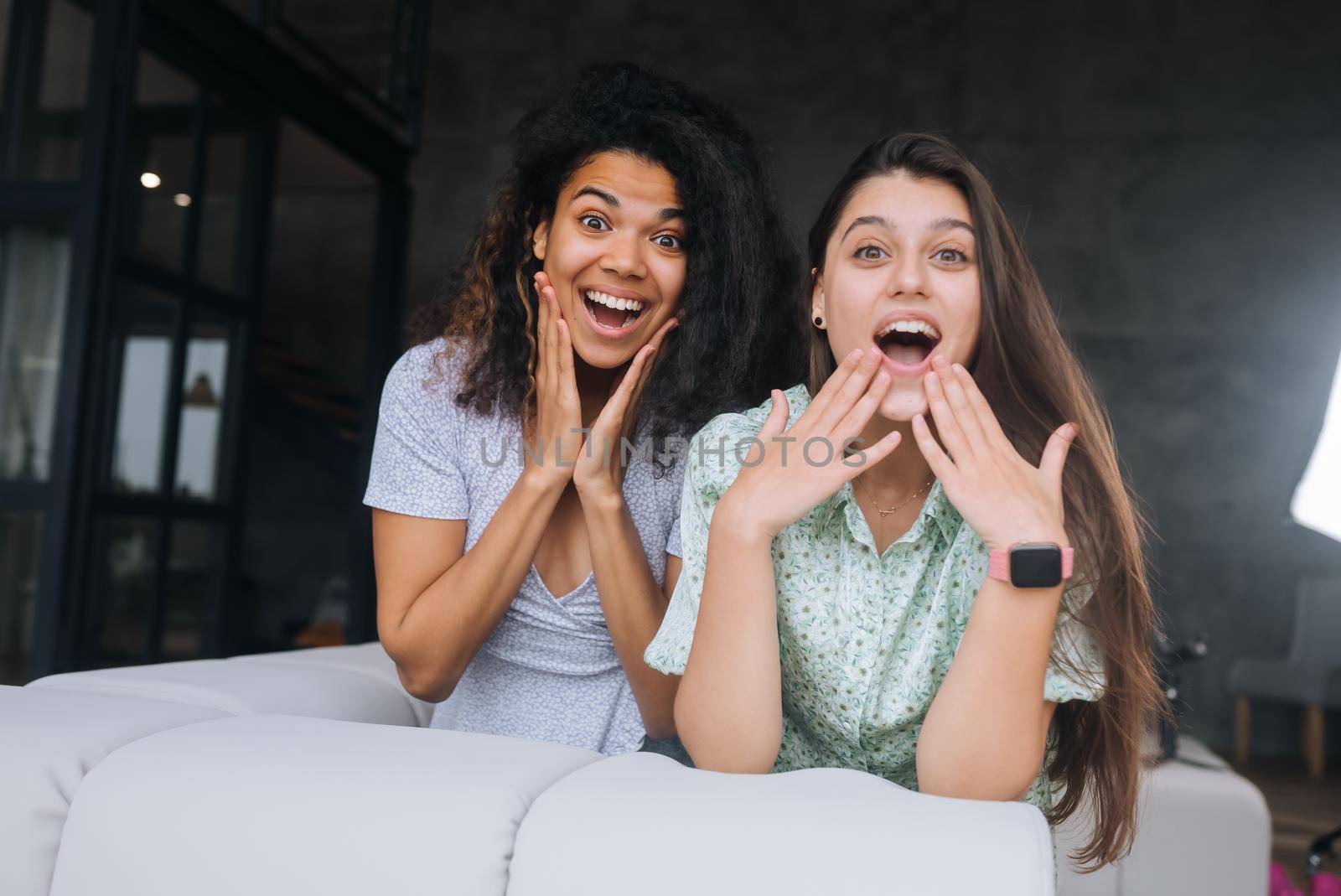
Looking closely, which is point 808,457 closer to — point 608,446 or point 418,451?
point 608,446

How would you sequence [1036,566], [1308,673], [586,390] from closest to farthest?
[1036,566], [586,390], [1308,673]

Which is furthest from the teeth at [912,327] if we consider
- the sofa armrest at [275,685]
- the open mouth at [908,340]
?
the sofa armrest at [275,685]

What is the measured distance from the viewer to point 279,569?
8.20 meters

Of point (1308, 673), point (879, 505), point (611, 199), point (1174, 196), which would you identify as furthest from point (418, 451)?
point (1174, 196)

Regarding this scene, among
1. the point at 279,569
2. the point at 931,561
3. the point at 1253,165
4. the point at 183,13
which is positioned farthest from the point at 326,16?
the point at 1253,165

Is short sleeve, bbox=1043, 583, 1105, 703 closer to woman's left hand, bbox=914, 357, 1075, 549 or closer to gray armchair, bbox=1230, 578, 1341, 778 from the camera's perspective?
woman's left hand, bbox=914, 357, 1075, 549

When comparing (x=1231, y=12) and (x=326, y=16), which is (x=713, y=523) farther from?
(x=1231, y=12)

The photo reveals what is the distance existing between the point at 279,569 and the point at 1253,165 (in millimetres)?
7411

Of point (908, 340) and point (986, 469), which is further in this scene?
point (908, 340)

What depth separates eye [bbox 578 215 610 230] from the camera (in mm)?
1464

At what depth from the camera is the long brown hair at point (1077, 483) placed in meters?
1.08

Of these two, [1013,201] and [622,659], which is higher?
[1013,201]

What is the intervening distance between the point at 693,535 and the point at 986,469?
34 cm

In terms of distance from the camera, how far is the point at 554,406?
54.2 inches
